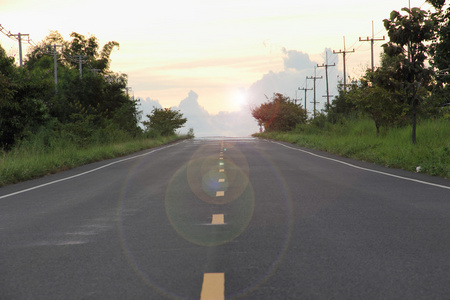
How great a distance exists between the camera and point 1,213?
848cm

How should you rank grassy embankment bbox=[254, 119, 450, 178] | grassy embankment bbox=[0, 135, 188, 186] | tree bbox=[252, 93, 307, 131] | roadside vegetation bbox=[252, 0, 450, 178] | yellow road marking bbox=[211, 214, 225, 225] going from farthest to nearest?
tree bbox=[252, 93, 307, 131], roadside vegetation bbox=[252, 0, 450, 178], grassy embankment bbox=[254, 119, 450, 178], grassy embankment bbox=[0, 135, 188, 186], yellow road marking bbox=[211, 214, 225, 225]

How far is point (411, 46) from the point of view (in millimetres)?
19047

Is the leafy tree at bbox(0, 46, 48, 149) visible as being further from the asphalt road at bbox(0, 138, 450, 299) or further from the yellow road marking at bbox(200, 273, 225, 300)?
the yellow road marking at bbox(200, 273, 225, 300)

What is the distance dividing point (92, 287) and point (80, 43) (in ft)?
307

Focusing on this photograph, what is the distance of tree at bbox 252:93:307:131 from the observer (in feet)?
219

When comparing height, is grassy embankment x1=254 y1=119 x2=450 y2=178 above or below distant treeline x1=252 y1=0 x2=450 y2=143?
below

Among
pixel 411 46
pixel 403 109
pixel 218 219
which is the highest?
pixel 411 46

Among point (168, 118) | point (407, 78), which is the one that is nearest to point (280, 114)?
point (168, 118)

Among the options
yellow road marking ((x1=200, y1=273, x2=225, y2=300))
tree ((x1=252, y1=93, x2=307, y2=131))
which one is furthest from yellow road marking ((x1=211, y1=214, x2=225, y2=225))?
tree ((x1=252, y1=93, x2=307, y2=131))

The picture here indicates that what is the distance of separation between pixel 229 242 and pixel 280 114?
63731 mm

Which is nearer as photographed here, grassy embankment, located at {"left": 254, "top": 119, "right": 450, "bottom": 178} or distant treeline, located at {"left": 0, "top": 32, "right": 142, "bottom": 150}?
grassy embankment, located at {"left": 254, "top": 119, "right": 450, "bottom": 178}

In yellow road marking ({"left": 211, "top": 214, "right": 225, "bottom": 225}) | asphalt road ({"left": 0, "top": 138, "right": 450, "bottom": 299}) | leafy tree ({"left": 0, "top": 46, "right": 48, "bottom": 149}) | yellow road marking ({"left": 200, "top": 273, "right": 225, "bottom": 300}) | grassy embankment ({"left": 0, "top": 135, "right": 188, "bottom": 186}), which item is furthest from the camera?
leafy tree ({"left": 0, "top": 46, "right": 48, "bottom": 149})

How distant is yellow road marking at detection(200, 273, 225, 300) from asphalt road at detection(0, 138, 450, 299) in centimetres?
2

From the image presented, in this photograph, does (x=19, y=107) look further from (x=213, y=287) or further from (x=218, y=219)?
(x=213, y=287)
